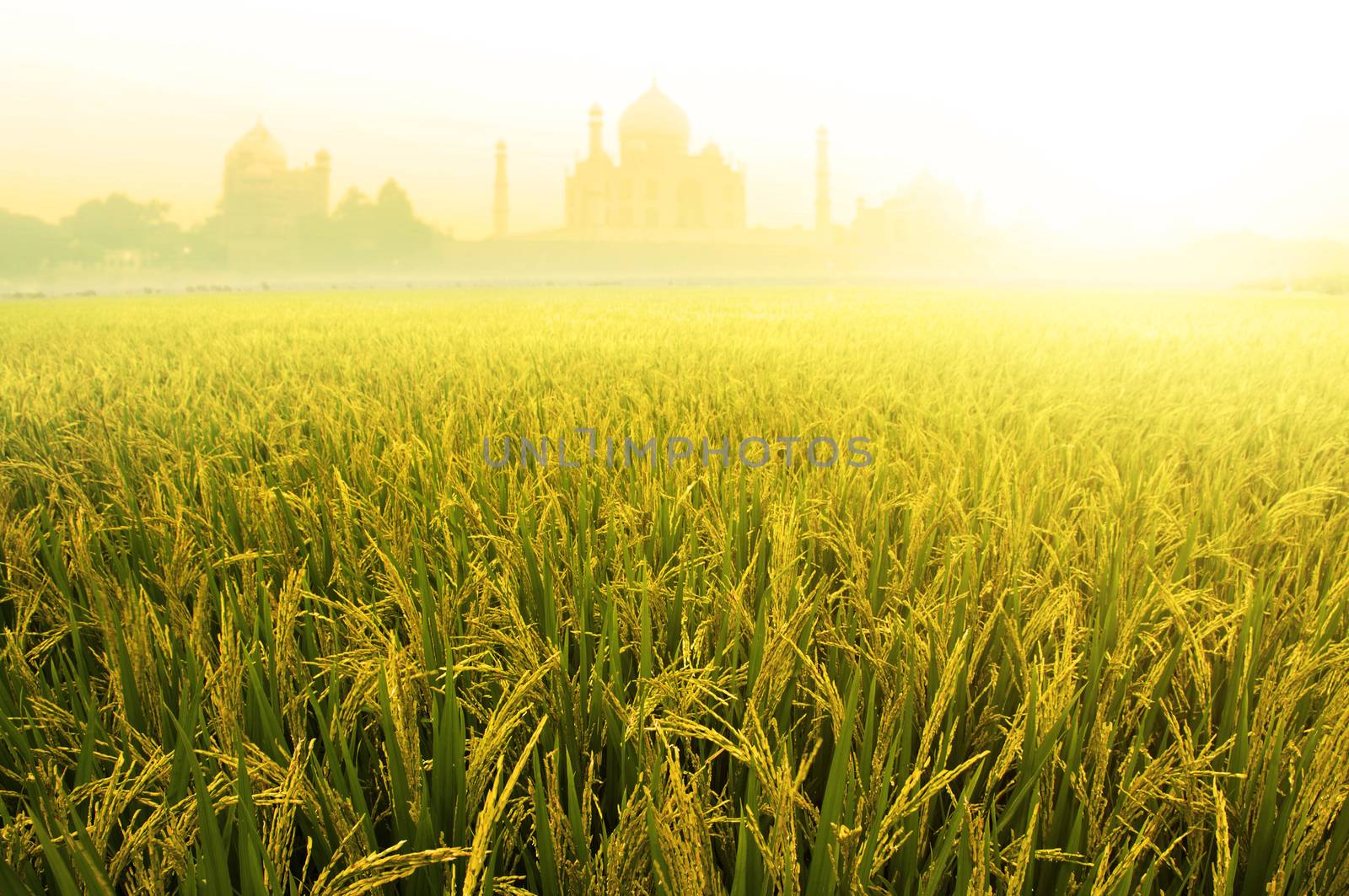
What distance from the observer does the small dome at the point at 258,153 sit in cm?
6475

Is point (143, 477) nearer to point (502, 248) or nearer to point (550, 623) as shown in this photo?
point (550, 623)

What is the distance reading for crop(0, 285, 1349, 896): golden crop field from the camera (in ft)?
2.22

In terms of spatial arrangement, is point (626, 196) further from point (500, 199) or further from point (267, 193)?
point (267, 193)

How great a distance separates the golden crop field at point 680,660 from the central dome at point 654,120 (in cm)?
6558

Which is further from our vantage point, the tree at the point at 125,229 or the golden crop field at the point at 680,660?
the tree at the point at 125,229

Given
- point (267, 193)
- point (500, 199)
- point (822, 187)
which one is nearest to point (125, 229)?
point (267, 193)

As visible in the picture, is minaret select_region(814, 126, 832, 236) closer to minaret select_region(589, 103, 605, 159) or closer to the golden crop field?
minaret select_region(589, 103, 605, 159)

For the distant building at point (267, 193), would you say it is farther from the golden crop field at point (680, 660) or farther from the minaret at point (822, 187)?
the golden crop field at point (680, 660)

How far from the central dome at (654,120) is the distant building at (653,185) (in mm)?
64

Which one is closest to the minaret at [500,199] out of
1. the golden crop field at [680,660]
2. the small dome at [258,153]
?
the small dome at [258,153]

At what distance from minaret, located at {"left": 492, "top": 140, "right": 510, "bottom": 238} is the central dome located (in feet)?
34.3

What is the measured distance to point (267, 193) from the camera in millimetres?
64375

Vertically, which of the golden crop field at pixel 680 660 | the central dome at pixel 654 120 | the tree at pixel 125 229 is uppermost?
the central dome at pixel 654 120

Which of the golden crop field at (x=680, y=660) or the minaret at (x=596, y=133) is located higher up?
the minaret at (x=596, y=133)
